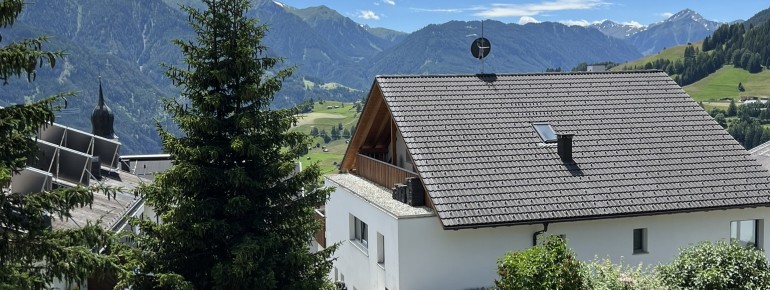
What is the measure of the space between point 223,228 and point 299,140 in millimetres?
2258

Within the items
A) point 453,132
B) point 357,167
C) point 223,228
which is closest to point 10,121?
point 223,228

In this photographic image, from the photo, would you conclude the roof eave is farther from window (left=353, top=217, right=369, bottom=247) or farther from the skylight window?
window (left=353, top=217, right=369, bottom=247)

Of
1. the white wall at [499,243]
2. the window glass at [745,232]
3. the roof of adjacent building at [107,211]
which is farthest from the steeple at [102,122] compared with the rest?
the window glass at [745,232]

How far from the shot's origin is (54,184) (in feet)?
74.1

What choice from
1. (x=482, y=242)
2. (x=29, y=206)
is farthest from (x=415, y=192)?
(x=29, y=206)

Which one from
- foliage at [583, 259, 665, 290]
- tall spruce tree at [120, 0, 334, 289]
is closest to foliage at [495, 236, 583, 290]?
foliage at [583, 259, 665, 290]

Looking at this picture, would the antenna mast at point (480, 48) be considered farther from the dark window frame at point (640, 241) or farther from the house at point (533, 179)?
the dark window frame at point (640, 241)

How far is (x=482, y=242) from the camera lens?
19.6 metres

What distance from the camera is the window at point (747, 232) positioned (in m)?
21.7

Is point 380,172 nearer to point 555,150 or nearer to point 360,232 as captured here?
point 360,232

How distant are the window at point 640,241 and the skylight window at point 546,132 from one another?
3.08 meters

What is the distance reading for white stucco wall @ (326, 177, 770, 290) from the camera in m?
19.3

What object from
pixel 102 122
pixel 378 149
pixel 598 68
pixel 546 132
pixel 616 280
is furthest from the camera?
pixel 102 122

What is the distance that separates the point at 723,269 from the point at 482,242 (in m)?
5.87
